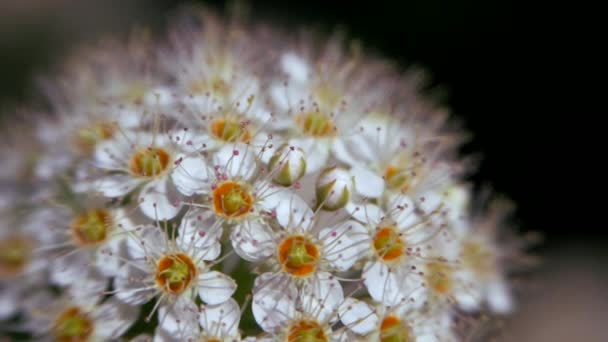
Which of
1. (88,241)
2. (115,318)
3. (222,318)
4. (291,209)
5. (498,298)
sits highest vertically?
(498,298)

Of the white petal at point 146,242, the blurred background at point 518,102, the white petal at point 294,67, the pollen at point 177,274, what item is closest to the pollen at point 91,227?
the white petal at point 146,242

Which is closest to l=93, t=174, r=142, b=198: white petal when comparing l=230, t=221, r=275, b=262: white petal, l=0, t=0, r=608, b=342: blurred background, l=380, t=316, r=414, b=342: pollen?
l=230, t=221, r=275, b=262: white petal

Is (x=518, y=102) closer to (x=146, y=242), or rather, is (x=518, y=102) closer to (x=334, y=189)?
(x=334, y=189)

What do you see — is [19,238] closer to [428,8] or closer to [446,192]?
[446,192]

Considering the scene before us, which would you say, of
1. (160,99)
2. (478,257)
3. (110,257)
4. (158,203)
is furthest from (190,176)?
(478,257)

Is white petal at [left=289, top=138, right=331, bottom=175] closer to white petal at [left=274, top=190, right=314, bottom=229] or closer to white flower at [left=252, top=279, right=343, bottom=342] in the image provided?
white petal at [left=274, top=190, right=314, bottom=229]

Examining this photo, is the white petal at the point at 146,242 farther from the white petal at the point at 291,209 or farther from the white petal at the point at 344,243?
the white petal at the point at 344,243
